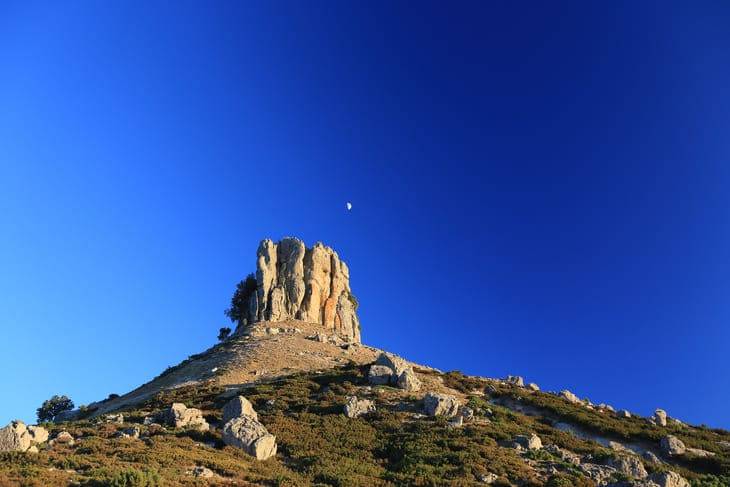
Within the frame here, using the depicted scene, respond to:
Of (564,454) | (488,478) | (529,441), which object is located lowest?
(488,478)

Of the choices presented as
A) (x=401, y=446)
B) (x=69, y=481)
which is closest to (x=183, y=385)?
(x=401, y=446)

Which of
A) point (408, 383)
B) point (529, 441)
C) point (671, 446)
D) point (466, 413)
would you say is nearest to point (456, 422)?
point (466, 413)

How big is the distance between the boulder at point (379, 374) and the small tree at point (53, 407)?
157 feet

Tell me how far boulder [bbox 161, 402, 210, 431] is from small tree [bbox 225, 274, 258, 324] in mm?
56622

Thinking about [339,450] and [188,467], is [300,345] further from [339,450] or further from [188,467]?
[188,467]

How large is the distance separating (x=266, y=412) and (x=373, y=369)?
13.0 meters

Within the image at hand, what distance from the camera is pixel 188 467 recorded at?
2612 cm

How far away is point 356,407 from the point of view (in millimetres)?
40406

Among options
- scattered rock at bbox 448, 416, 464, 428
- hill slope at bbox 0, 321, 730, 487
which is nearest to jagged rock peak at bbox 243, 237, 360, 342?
hill slope at bbox 0, 321, 730, 487

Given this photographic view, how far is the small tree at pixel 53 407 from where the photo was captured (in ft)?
241

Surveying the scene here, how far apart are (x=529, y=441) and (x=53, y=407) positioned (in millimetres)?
66743

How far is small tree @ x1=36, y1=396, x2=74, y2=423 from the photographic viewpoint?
73.4 metres

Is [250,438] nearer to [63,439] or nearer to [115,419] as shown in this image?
[63,439]

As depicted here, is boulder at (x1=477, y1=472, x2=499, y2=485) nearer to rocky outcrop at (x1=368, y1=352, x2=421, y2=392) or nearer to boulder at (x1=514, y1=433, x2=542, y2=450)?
boulder at (x1=514, y1=433, x2=542, y2=450)
